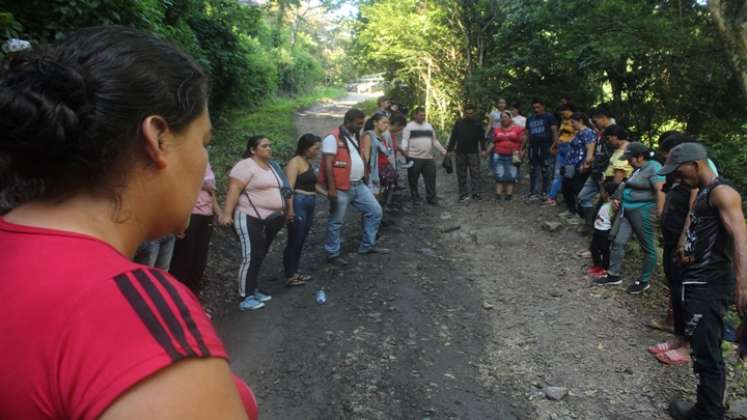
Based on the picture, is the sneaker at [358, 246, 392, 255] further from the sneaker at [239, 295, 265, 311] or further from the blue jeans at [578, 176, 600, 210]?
the blue jeans at [578, 176, 600, 210]

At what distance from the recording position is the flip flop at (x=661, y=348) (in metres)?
4.30

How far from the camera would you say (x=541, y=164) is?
902 centimetres

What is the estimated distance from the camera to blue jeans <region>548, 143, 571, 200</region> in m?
8.16

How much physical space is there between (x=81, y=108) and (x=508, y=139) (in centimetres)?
893

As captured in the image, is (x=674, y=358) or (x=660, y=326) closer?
(x=674, y=358)

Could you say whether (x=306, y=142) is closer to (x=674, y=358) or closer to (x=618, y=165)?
(x=618, y=165)

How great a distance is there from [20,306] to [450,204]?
940 cm

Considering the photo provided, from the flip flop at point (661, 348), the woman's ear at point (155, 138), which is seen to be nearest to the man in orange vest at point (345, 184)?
the flip flop at point (661, 348)

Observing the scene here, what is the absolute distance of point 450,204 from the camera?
9.83 meters

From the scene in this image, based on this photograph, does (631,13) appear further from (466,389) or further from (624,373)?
(466,389)

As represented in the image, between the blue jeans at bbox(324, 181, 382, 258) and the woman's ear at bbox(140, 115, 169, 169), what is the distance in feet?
18.0

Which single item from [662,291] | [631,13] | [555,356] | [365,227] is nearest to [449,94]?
[631,13]

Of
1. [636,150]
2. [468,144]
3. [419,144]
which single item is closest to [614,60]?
[468,144]

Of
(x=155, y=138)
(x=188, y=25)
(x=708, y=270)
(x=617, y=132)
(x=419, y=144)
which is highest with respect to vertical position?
(x=188, y=25)
